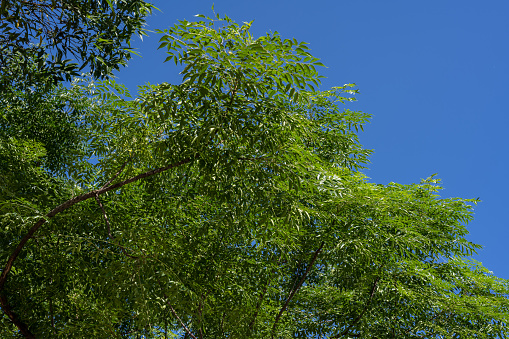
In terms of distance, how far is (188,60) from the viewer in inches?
133

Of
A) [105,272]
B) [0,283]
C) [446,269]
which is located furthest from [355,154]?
[0,283]

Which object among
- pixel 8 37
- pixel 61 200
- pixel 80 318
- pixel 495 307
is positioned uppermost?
pixel 495 307

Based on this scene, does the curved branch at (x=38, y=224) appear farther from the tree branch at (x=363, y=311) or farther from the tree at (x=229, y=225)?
the tree branch at (x=363, y=311)

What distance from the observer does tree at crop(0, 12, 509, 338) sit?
3.56 m

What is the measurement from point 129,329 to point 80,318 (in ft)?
3.89

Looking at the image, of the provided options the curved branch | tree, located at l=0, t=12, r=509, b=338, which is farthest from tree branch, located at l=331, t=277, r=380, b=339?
the curved branch

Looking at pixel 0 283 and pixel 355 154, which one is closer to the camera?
pixel 0 283

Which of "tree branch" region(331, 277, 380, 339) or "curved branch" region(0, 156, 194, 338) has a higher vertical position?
"tree branch" region(331, 277, 380, 339)

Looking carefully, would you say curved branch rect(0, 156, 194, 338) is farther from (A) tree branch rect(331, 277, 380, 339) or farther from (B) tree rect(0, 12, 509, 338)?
(A) tree branch rect(331, 277, 380, 339)

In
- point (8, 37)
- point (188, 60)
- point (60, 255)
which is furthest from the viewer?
point (60, 255)

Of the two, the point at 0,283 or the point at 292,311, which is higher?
the point at 292,311

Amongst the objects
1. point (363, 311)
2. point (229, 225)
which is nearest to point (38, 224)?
point (229, 225)

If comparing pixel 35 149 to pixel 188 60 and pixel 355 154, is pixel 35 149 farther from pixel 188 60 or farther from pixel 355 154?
pixel 355 154

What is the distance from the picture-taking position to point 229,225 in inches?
170
